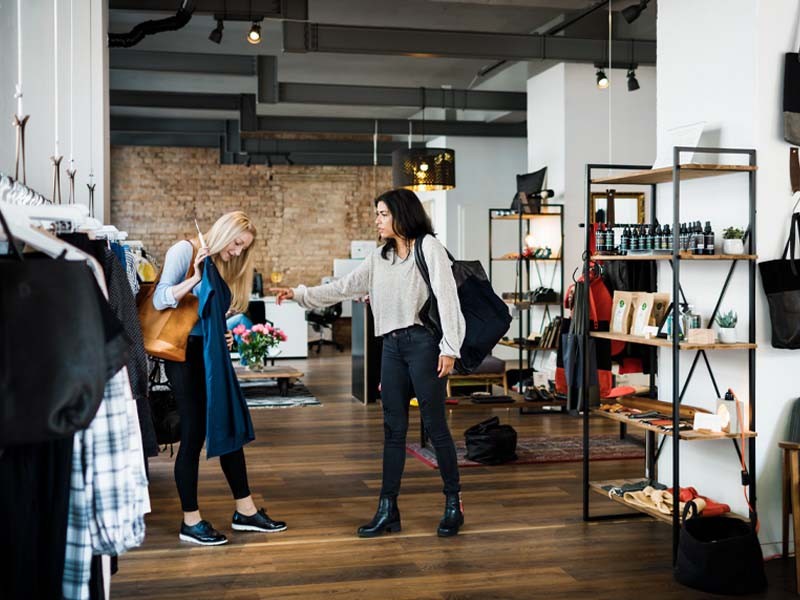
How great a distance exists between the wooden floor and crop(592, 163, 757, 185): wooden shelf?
169cm

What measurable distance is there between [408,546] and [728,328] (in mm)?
1709

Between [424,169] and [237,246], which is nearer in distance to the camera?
[237,246]

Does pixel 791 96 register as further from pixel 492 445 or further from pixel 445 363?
pixel 492 445

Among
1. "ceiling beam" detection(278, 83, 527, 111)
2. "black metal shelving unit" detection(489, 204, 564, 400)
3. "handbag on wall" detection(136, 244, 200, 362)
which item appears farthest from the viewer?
"ceiling beam" detection(278, 83, 527, 111)

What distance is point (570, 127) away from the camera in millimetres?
9367

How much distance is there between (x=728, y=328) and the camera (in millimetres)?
3984

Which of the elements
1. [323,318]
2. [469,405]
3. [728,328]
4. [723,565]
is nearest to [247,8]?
[469,405]

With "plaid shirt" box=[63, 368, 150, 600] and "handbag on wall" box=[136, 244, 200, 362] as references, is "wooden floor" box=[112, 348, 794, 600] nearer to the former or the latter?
"handbag on wall" box=[136, 244, 200, 362]

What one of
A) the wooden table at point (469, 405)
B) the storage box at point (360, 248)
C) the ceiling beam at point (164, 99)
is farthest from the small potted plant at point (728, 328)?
the storage box at point (360, 248)

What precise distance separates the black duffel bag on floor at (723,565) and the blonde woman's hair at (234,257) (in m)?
2.19

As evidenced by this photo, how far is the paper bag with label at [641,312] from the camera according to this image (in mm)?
4320

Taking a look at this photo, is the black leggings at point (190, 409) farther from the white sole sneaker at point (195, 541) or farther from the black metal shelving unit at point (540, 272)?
the black metal shelving unit at point (540, 272)

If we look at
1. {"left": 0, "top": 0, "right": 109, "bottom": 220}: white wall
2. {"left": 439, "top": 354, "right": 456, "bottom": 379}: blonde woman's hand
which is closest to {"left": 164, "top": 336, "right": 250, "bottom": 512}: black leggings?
{"left": 439, "top": 354, "right": 456, "bottom": 379}: blonde woman's hand

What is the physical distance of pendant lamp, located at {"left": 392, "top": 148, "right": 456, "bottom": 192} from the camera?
9.31 m
